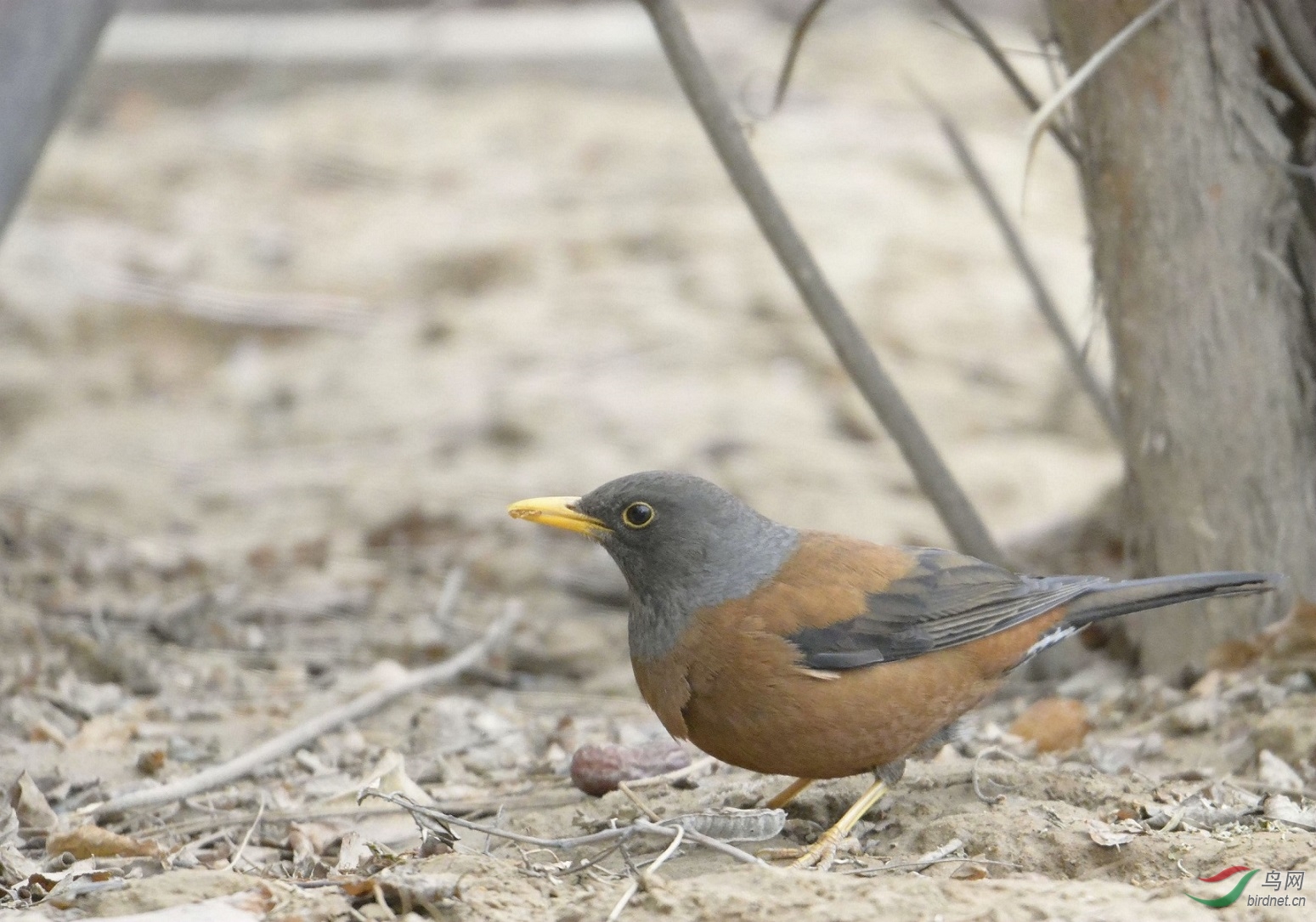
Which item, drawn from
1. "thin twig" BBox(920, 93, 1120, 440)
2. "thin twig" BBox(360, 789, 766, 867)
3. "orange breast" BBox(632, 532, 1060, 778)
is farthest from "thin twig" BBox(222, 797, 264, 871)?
"thin twig" BBox(920, 93, 1120, 440)

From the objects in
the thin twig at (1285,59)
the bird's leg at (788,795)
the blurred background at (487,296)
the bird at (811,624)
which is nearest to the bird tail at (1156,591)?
the bird at (811,624)

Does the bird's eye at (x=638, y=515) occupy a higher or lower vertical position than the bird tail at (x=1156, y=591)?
higher

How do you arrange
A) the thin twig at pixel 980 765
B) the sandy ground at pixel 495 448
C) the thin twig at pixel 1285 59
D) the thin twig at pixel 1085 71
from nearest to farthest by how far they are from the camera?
Answer: the sandy ground at pixel 495 448
the thin twig at pixel 980 765
the thin twig at pixel 1085 71
the thin twig at pixel 1285 59

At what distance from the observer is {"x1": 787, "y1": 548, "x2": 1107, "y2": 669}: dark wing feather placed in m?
4.04

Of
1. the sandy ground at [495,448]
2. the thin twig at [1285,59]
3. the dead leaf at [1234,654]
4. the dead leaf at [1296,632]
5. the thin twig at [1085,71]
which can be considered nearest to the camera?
the sandy ground at [495,448]

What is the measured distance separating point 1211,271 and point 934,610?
162 cm

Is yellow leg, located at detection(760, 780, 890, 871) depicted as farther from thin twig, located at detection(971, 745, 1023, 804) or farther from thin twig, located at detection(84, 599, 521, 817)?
thin twig, located at detection(84, 599, 521, 817)

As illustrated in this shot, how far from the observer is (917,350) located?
30.3ft

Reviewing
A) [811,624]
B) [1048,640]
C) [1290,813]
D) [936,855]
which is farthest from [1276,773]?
[811,624]

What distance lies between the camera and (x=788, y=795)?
426cm

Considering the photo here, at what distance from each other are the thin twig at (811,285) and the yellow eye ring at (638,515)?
110 centimetres

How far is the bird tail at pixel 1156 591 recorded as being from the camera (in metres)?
4.32

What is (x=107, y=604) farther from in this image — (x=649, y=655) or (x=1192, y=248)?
(x=1192, y=248)

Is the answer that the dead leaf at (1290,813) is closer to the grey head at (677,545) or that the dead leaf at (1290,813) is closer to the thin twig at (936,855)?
the thin twig at (936,855)
